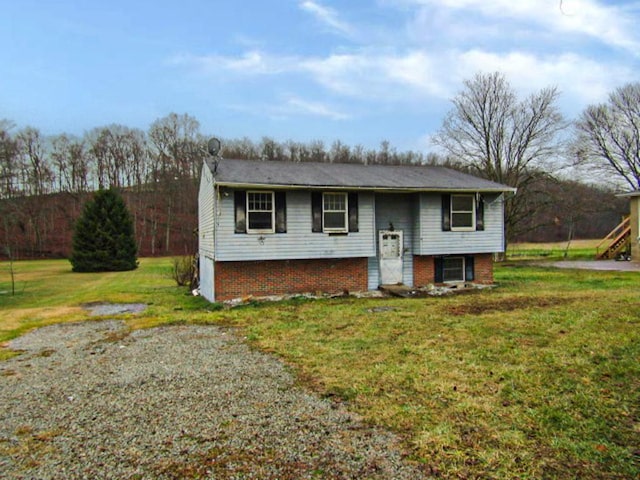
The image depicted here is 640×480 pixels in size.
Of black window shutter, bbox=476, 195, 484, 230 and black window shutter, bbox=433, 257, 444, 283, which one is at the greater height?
black window shutter, bbox=476, 195, 484, 230

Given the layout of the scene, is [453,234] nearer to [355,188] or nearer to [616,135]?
[355,188]

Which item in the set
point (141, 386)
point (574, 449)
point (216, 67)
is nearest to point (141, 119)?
point (216, 67)

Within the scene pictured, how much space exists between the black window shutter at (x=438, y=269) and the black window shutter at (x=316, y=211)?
4.68m

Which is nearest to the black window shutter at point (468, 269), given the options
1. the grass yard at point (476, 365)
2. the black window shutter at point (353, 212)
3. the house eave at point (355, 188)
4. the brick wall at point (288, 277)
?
the grass yard at point (476, 365)

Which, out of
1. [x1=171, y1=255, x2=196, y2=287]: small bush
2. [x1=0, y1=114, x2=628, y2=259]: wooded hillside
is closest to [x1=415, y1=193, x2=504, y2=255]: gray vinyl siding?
[x1=171, y1=255, x2=196, y2=287]: small bush

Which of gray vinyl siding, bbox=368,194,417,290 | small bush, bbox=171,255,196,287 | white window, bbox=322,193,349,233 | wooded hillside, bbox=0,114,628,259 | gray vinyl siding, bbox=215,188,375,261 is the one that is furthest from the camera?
wooded hillside, bbox=0,114,628,259

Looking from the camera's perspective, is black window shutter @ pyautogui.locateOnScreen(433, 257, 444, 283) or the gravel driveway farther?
black window shutter @ pyautogui.locateOnScreen(433, 257, 444, 283)

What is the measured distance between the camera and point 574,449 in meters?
3.40

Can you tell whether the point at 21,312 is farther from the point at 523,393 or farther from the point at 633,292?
the point at 633,292

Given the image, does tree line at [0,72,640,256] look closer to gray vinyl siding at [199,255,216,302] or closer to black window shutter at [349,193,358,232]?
black window shutter at [349,193,358,232]

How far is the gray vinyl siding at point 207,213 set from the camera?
12392mm

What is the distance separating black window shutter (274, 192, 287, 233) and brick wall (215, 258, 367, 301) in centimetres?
113

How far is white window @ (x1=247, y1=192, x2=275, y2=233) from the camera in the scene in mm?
12094

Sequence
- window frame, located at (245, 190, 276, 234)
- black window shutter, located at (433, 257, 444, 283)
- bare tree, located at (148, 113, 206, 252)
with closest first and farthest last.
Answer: window frame, located at (245, 190, 276, 234) → black window shutter, located at (433, 257, 444, 283) → bare tree, located at (148, 113, 206, 252)
